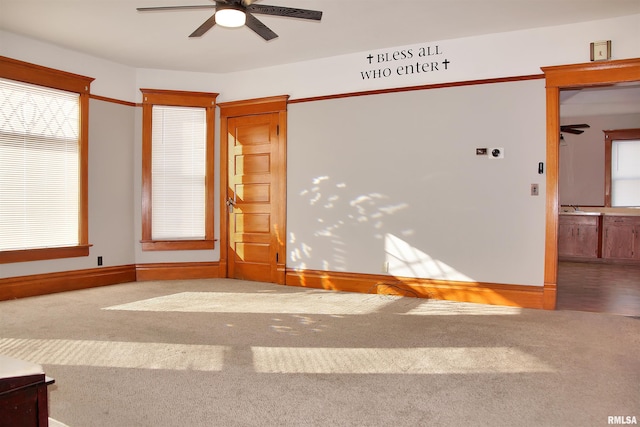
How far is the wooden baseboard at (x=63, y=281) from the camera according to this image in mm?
4902

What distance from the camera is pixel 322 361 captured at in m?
3.03

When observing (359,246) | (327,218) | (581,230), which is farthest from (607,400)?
(581,230)

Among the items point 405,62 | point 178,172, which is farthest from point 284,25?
point 178,172

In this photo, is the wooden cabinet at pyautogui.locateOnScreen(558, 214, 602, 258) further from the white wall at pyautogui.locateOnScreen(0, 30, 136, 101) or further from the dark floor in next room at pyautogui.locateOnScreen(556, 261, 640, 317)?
the white wall at pyautogui.locateOnScreen(0, 30, 136, 101)

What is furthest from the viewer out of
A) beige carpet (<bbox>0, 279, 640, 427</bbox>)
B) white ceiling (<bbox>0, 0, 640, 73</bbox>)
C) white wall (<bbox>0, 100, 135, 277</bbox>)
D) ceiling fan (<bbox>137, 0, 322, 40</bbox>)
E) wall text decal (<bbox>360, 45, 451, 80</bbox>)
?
white wall (<bbox>0, 100, 135, 277</bbox>)

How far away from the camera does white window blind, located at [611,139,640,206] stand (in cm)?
870

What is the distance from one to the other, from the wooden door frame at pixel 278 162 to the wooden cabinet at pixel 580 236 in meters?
5.77

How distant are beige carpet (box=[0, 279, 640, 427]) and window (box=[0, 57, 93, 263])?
771 mm

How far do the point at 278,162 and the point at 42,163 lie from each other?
2.69 metres

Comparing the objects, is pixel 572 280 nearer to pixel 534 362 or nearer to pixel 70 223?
pixel 534 362

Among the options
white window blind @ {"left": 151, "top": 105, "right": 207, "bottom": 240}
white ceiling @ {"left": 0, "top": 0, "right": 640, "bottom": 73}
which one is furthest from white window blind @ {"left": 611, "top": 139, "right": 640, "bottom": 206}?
white window blind @ {"left": 151, "top": 105, "right": 207, "bottom": 240}

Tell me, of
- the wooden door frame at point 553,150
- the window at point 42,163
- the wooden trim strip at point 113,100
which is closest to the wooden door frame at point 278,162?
the wooden trim strip at point 113,100

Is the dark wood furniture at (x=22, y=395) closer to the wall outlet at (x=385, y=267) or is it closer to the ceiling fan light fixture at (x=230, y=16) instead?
the ceiling fan light fixture at (x=230, y=16)

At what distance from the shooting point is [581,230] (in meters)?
8.77
